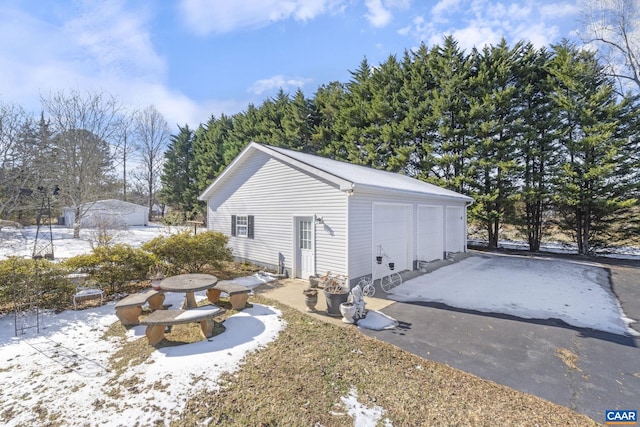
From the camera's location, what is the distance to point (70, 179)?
756 inches

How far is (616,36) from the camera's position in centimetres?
1375

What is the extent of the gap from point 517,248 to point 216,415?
18.9 m

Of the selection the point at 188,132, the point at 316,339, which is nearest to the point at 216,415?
the point at 316,339

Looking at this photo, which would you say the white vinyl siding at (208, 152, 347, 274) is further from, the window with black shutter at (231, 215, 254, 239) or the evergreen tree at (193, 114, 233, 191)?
the evergreen tree at (193, 114, 233, 191)

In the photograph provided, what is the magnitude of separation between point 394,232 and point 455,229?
6.39m

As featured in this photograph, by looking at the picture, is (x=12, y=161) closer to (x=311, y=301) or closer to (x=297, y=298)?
(x=297, y=298)

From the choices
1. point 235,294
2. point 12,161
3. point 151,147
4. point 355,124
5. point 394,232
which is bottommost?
point 235,294

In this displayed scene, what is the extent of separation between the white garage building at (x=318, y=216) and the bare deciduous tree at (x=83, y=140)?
13.6 m

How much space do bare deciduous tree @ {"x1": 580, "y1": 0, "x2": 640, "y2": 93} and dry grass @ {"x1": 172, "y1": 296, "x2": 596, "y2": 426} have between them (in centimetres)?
1830

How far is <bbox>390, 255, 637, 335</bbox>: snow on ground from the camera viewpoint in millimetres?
6003

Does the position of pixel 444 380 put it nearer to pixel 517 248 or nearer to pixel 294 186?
pixel 294 186

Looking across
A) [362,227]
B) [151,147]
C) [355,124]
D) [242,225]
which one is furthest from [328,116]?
[151,147]

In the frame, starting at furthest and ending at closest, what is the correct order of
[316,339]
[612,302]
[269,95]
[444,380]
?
1. [269,95]
2. [612,302]
3. [316,339]
4. [444,380]

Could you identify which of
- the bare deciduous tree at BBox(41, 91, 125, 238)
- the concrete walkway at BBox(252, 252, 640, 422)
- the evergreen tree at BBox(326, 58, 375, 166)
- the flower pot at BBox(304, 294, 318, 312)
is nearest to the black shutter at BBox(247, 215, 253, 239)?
the concrete walkway at BBox(252, 252, 640, 422)
